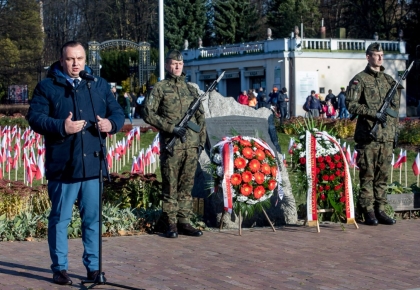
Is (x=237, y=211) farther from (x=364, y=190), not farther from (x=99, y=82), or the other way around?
(x=99, y=82)

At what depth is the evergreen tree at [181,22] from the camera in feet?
236

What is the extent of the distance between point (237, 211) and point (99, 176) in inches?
128

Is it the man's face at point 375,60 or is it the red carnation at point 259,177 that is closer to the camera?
the red carnation at point 259,177

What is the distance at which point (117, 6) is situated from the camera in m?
70.4

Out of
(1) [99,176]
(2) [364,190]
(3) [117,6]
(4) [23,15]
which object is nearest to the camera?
(1) [99,176]

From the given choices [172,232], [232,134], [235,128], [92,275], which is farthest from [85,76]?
[235,128]

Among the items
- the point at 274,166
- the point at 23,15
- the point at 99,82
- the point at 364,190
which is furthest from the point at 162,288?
the point at 23,15

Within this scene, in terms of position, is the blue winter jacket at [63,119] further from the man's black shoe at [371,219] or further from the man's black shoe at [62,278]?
the man's black shoe at [371,219]

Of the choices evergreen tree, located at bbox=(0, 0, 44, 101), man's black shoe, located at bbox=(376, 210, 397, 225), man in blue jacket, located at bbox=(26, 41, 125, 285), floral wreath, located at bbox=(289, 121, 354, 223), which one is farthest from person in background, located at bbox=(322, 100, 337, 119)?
man in blue jacket, located at bbox=(26, 41, 125, 285)

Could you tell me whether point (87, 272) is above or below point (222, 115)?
below

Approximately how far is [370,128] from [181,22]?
208 ft

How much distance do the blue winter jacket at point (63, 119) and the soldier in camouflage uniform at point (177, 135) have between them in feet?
8.13

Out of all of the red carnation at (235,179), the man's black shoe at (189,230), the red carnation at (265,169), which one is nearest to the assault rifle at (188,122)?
the red carnation at (235,179)

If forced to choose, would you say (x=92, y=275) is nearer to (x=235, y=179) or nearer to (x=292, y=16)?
(x=235, y=179)
